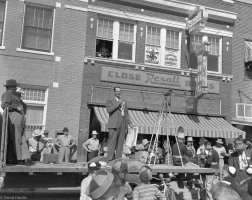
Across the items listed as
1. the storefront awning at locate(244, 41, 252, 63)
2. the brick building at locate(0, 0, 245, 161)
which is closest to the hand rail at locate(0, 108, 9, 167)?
the brick building at locate(0, 0, 245, 161)

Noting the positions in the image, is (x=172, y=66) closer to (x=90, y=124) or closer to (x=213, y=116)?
(x=213, y=116)

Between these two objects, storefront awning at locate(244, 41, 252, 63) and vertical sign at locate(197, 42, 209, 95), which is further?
storefront awning at locate(244, 41, 252, 63)

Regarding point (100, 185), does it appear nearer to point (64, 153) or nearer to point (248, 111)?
point (64, 153)

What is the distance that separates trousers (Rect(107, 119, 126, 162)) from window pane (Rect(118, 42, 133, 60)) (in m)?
6.89

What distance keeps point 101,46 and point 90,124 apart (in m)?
3.63

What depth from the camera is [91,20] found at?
1362 cm

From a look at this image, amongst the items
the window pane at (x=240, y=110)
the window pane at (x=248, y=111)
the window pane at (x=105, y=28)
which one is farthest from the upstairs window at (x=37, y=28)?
the window pane at (x=248, y=111)

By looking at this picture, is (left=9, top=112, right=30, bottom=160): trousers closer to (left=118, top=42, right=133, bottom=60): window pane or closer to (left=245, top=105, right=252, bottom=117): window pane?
(left=118, top=42, right=133, bottom=60): window pane

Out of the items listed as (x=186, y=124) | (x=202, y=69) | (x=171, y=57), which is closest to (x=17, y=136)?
(x=186, y=124)

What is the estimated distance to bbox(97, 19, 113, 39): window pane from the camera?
13953mm

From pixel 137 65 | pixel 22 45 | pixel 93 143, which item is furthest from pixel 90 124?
pixel 22 45

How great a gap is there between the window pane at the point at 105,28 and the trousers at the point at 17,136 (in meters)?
8.42

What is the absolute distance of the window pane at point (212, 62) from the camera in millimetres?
15766

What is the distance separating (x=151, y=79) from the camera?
1418 cm
